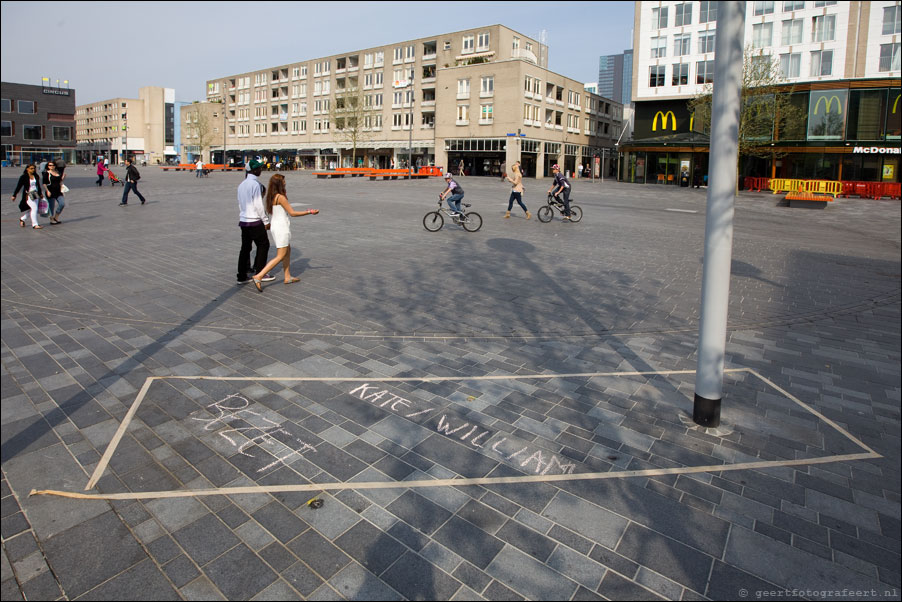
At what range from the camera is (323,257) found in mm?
11203

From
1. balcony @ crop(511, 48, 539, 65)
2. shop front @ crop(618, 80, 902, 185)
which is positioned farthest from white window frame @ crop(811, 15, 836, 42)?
balcony @ crop(511, 48, 539, 65)

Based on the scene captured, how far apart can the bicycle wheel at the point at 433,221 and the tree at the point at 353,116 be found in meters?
48.0

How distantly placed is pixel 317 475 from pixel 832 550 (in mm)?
2827

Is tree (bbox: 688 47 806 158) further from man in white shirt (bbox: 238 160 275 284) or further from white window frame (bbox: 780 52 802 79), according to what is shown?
man in white shirt (bbox: 238 160 275 284)

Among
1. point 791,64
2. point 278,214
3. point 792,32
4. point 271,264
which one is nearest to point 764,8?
point 792,32

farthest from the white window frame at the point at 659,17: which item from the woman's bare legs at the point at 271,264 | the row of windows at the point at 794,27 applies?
the woman's bare legs at the point at 271,264

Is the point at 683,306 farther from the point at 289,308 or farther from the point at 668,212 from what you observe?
the point at 668,212

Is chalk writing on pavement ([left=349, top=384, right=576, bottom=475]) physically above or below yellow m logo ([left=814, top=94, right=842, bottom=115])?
below

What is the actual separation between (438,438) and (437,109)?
2684 inches

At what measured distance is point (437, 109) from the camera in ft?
224

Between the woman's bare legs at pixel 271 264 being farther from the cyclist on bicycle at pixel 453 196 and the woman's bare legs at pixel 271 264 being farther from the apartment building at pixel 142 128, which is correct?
the apartment building at pixel 142 128

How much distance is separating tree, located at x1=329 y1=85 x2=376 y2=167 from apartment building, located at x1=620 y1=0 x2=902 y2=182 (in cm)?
2995

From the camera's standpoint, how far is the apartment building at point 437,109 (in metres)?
62.9

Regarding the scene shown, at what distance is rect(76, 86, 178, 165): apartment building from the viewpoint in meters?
124
